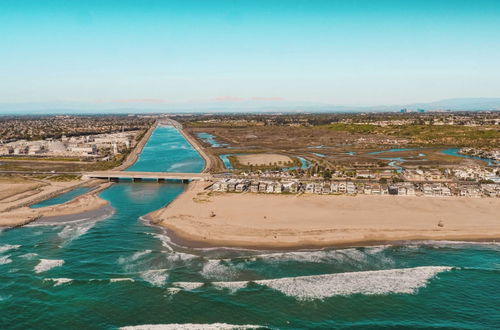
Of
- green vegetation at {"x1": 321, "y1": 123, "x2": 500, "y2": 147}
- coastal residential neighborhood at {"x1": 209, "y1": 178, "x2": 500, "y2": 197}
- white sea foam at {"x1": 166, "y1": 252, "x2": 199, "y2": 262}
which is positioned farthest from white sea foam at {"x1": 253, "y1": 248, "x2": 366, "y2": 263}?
green vegetation at {"x1": 321, "y1": 123, "x2": 500, "y2": 147}

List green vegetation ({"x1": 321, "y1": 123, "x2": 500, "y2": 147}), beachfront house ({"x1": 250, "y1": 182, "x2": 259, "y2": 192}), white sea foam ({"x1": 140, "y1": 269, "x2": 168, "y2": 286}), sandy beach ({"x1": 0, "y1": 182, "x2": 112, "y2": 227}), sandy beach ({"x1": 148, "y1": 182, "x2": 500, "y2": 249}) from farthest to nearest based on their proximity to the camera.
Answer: green vegetation ({"x1": 321, "y1": 123, "x2": 500, "y2": 147}) → beachfront house ({"x1": 250, "y1": 182, "x2": 259, "y2": 192}) → sandy beach ({"x1": 0, "y1": 182, "x2": 112, "y2": 227}) → sandy beach ({"x1": 148, "y1": 182, "x2": 500, "y2": 249}) → white sea foam ({"x1": 140, "y1": 269, "x2": 168, "y2": 286})

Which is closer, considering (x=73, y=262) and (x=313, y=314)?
(x=313, y=314)

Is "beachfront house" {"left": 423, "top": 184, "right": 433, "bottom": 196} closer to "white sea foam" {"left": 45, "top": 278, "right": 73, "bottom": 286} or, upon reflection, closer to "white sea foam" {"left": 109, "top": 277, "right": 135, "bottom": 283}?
"white sea foam" {"left": 109, "top": 277, "right": 135, "bottom": 283}

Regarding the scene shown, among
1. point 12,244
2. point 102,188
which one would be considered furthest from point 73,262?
point 102,188

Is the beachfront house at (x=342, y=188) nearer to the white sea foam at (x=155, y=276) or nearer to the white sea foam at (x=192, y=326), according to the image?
the white sea foam at (x=155, y=276)

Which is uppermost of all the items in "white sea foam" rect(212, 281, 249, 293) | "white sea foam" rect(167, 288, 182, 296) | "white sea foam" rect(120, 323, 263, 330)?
"white sea foam" rect(212, 281, 249, 293)

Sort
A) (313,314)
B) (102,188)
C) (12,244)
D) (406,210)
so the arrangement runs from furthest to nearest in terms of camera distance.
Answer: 1. (102,188)
2. (406,210)
3. (12,244)
4. (313,314)

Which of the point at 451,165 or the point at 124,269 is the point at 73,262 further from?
the point at 451,165

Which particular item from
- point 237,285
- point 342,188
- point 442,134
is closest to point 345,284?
point 237,285
